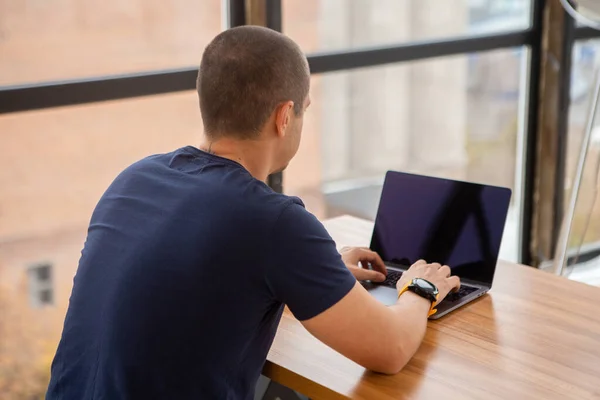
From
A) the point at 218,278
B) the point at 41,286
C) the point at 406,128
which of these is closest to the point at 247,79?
the point at 218,278

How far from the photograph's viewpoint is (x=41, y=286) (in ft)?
8.21

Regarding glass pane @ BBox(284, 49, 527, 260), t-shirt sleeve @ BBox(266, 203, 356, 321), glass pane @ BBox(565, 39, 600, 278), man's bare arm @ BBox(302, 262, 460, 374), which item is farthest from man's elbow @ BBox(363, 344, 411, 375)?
glass pane @ BBox(565, 39, 600, 278)

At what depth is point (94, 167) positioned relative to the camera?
253 cm

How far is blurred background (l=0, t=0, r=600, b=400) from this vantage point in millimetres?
2359

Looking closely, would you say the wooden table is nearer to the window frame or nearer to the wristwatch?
the wristwatch

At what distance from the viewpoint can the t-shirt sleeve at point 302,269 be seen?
1.36 meters

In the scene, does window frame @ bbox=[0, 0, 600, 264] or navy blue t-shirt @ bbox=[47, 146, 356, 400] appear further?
window frame @ bbox=[0, 0, 600, 264]

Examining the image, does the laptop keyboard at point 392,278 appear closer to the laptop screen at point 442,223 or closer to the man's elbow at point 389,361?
the laptop screen at point 442,223

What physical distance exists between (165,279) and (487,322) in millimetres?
673

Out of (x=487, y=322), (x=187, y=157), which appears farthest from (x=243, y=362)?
(x=487, y=322)

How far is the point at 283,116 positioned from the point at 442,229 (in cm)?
55

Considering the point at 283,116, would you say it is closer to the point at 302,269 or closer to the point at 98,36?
the point at 302,269

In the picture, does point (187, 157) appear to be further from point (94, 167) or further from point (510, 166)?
point (510, 166)

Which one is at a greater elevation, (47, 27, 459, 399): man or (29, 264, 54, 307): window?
(47, 27, 459, 399): man
